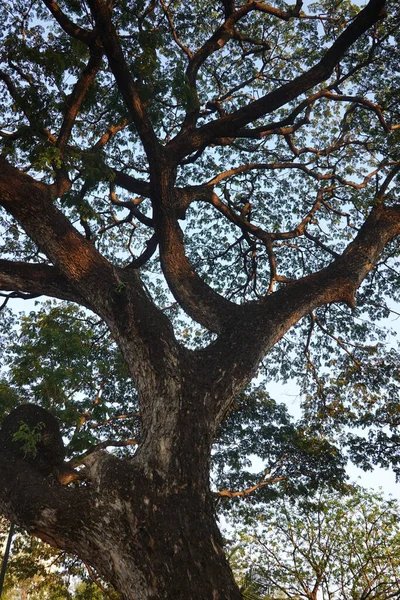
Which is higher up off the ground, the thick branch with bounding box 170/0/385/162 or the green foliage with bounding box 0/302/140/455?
the thick branch with bounding box 170/0/385/162

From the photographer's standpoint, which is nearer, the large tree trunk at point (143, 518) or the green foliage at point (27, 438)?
the large tree trunk at point (143, 518)

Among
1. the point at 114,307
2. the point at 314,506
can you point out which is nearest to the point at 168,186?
the point at 114,307

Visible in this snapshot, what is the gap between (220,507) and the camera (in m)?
10.4

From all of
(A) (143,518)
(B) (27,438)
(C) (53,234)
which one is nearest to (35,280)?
(C) (53,234)

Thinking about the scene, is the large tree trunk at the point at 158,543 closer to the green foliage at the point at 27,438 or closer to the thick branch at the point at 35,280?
the green foliage at the point at 27,438

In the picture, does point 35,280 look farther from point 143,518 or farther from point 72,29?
point 72,29

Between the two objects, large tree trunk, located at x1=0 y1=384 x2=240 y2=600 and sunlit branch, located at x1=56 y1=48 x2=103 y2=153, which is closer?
large tree trunk, located at x1=0 y1=384 x2=240 y2=600

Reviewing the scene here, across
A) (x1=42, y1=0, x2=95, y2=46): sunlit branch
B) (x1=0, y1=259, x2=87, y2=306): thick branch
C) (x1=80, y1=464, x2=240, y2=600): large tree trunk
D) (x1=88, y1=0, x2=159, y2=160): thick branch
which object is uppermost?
(x1=42, y1=0, x2=95, y2=46): sunlit branch

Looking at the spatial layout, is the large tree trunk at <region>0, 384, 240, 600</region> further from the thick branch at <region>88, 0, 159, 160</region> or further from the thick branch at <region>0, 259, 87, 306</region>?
the thick branch at <region>88, 0, 159, 160</region>

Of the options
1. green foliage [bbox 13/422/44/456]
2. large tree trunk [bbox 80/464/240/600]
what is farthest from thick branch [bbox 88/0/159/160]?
large tree trunk [bbox 80/464/240/600]

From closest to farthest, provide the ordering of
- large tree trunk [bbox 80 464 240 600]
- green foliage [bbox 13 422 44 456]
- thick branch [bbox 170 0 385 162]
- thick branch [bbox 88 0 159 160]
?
large tree trunk [bbox 80 464 240 600]
green foliage [bbox 13 422 44 456]
thick branch [bbox 88 0 159 160]
thick branch [bbox 170 0 385 162]

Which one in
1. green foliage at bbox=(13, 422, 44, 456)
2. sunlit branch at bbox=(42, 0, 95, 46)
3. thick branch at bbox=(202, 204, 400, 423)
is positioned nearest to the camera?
green foliage at bbox=(13, 422, 44, 456)

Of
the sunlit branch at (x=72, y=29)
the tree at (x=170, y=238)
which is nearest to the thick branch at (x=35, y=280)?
the tree at (x=170, y=238)

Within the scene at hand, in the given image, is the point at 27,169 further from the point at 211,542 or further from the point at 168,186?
the point at 211,542
